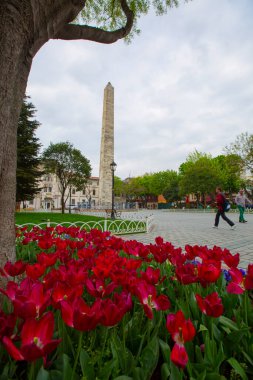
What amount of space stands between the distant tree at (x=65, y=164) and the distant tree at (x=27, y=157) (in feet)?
14.6

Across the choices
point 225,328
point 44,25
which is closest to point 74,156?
point 44,25

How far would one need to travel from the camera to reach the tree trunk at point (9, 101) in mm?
2361

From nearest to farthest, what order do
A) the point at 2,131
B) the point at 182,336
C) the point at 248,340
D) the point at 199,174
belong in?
the point at 182,336
the point at 248,340
the point at 2,131
the point at 199,174

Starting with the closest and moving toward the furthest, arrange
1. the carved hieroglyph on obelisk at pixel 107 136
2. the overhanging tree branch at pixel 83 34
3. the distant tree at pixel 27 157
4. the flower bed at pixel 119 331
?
the flower bed at pixel 119 331 → the overhanging tree branch at pixel 83 34 → the distant tree at pixel 27 157 → the carved hieroglyph on obelisk at pixel 107 136

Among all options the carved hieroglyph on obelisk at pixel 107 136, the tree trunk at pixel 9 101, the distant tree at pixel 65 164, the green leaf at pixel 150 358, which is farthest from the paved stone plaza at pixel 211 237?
the carved hieroglyph on obelisk at pixel 107 136

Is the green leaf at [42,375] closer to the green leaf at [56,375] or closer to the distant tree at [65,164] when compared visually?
the green leaf at [56,375]

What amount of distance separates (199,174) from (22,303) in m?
48.8

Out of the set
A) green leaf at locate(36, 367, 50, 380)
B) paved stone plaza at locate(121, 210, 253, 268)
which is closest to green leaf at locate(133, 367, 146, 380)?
green leaf at locate(36, 367, 50, 380)

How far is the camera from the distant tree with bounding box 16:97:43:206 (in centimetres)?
2541

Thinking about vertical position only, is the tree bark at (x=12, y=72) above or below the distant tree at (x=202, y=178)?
below

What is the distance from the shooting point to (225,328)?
149cm

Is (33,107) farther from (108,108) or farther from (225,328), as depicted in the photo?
(225,328)

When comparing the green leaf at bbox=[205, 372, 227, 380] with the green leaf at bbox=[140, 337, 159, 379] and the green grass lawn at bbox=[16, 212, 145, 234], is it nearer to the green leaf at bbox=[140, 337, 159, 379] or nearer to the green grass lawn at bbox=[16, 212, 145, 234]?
the green leaf at bbox=[140, 337, 159, 379]

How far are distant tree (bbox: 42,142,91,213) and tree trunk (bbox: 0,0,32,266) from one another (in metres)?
30.2
